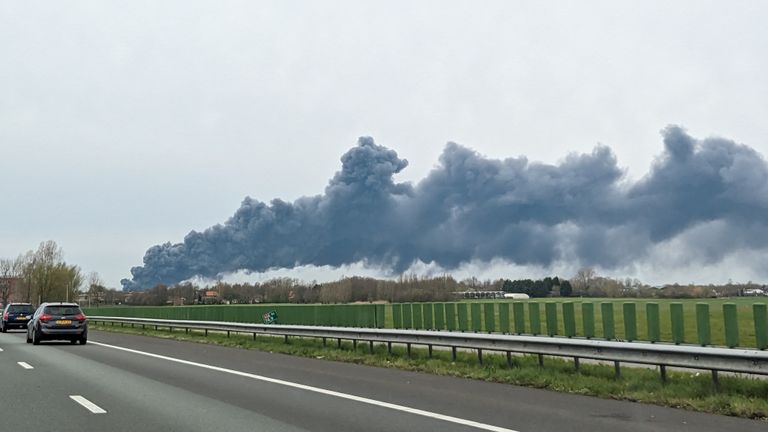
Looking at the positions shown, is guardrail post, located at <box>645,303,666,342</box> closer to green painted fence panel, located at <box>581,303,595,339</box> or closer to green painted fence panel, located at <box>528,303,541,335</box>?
green painted fence panel, located at <box>581,303,595,339</box>

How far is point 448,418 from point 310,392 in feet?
11.4

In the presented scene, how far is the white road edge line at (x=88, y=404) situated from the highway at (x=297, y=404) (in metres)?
0.01

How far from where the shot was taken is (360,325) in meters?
24.6

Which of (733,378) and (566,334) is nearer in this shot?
(733,378)

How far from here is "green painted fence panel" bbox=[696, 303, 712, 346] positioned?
12547mm

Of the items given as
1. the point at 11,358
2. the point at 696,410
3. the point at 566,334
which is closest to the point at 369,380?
the point at 566,334

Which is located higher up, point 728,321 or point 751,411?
point 728,321

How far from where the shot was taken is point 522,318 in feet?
56.2

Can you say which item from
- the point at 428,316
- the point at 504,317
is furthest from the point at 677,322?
the point at 428,316

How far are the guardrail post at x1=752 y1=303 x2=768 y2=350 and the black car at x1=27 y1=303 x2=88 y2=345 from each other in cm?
2327

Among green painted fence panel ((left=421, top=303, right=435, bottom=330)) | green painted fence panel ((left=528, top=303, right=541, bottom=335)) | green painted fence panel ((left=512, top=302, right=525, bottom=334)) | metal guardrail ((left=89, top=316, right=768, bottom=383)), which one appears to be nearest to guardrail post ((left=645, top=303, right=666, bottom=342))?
metal guardrail ((left=89, top=316, right=768, bottom=383))

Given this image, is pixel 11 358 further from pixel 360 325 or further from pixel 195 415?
pixel 195 415

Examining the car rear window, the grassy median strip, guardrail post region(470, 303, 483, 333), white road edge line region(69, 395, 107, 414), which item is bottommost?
the grassy median strip

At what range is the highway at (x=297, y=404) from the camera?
29.1ft
